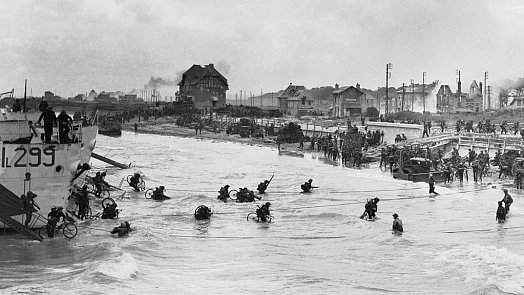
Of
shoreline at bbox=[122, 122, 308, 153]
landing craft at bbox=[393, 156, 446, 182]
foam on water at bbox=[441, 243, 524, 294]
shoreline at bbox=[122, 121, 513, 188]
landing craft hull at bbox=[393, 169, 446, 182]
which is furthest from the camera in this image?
shoreline at bbox=[122, 122, 308, 153]

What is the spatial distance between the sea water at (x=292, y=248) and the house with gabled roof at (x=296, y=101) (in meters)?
79.6

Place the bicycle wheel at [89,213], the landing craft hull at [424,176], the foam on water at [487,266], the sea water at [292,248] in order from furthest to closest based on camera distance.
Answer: the landing craft hull at [424,176] → the bicycle wheel at [89,213] → the foam on water at [487,266] → the sea water at [292,248]

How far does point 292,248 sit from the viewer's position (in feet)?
77.2

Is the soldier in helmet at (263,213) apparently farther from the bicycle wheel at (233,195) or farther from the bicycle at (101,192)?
the bicycle at (101,192)

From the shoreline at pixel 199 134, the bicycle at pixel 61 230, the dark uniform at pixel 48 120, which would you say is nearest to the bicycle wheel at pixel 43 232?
the bicycle at pixel 61 230

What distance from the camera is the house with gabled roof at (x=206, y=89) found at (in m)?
127

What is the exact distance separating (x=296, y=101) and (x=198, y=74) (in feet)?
71.7

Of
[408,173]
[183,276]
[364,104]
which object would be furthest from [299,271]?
[364,104]

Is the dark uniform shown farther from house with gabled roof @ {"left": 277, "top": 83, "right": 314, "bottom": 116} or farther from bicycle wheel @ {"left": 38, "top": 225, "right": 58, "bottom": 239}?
house with gabled roof @ {"left": 277, "top": 83, "right": 314, "bottom": 116}

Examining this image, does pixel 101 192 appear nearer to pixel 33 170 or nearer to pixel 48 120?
pixel 33 170

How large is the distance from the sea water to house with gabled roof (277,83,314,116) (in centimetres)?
7961

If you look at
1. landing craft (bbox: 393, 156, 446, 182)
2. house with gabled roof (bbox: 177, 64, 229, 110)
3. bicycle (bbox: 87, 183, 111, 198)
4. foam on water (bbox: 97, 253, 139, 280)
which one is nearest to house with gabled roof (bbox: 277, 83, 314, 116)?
house with gabled roof (bbox: 177, 64, 229, 110)

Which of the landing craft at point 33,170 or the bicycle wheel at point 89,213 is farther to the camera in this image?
the bicycle wheel at point 89,213

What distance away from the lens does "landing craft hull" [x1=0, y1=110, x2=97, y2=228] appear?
2514 cm
